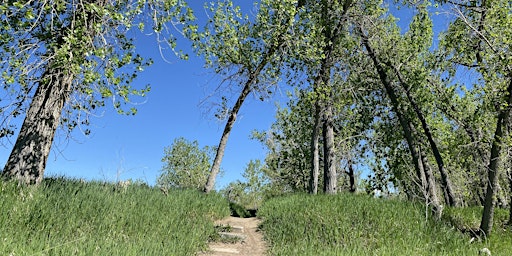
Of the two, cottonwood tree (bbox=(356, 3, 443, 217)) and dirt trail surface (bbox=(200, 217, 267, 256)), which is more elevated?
cottonwood tree (bbox=(356, 3, 443, 217))

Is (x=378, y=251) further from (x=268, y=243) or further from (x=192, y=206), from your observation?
(x=192, y=206)

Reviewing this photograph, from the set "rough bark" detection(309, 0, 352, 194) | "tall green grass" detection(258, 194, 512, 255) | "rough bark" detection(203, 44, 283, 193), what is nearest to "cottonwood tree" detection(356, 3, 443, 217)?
"rough bark" detection(309, 0, 352, 194)

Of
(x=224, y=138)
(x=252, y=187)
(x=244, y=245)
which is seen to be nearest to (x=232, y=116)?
(x=224, y=138)

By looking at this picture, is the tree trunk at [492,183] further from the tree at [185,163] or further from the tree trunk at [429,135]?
the tree at [185,163]

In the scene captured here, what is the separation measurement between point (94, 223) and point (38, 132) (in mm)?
2342

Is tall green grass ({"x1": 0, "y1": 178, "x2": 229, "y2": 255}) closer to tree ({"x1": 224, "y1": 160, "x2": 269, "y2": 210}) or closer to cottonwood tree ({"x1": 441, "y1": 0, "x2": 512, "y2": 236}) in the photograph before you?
cottonwood tree ({"x1": 441, "y1": 0, "x2": 512, "y2": 236})

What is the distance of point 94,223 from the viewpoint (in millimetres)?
6516

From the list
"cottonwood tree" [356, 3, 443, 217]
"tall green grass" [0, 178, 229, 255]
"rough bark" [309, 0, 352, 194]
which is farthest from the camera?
"cottonwood tree" [356, 3, 443, 217]

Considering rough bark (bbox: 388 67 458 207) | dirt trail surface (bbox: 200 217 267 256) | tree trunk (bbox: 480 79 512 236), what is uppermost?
rough bark (bbox: 388 67 458 207)

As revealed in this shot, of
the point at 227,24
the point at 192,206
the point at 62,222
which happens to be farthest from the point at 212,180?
the point at 62,222

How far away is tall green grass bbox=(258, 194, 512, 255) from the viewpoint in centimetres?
661

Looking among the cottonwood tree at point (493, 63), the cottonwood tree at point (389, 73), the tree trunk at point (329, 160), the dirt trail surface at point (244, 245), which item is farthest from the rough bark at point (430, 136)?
the dirt trail surface at point (244, 245)

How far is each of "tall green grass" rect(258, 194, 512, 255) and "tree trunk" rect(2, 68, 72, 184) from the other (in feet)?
16.6

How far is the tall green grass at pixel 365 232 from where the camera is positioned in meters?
6.61
